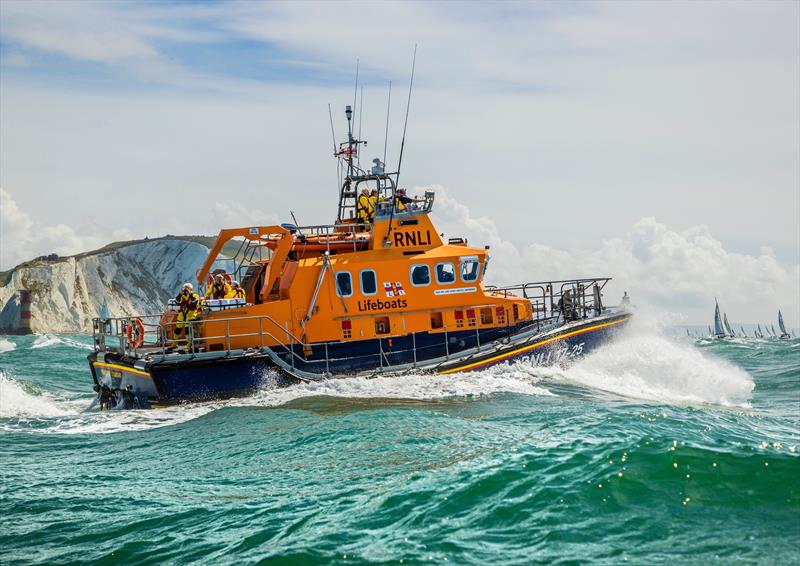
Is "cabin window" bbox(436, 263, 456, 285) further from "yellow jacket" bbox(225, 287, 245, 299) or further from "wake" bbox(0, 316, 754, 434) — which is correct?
"yellow jacket" bbox(225, 287, 245, 299)

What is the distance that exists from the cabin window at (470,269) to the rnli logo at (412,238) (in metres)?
0.82

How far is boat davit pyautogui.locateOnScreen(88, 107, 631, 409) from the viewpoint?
46.0 ft

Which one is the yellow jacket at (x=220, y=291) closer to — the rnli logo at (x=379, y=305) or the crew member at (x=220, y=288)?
the crew member at (x=220, y=288)

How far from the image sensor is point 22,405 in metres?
15.4

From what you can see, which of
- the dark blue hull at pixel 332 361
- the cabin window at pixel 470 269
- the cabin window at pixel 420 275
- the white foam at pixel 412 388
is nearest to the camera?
the white foam at pixel 412 388

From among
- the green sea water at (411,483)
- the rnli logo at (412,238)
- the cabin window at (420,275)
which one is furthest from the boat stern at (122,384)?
the rnli logo at (412,238)

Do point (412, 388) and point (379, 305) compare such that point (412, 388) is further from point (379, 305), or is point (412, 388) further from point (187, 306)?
point (187, 306)

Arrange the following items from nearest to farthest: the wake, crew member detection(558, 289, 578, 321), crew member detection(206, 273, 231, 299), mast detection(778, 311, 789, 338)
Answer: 1. the wake
2. crew member detection(206, 273, 231, 299)
3. crew member detection(558, 289, 578, 321)
4. mast detection(778, 311, 789, 338)

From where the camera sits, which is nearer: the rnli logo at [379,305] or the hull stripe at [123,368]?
the hull stripe at [123,368]

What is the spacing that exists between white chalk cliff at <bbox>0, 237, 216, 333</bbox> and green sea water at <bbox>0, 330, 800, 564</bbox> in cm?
5989

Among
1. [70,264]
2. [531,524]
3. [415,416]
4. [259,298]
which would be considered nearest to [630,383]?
[415,416]

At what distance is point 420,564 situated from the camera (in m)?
5.52

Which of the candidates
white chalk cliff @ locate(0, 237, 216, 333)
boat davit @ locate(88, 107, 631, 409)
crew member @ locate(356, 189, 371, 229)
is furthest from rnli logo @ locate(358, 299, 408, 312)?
white chalk cliff @ locate(0, 237, 216, 333)

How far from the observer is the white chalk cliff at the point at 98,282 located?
68.2 metres
